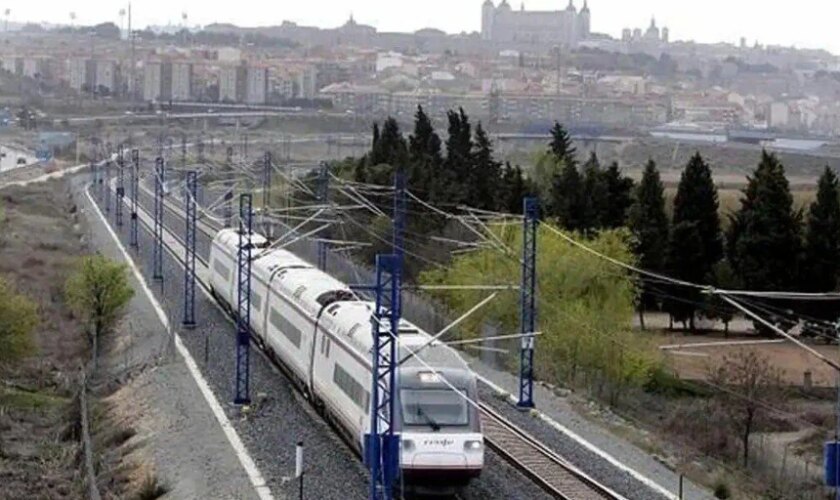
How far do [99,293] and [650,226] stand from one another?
15249mm

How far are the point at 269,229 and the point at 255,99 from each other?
5218 inches

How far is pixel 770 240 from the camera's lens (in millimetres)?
40000

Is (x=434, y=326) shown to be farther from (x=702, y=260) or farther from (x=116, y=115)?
(x=116, y=115)

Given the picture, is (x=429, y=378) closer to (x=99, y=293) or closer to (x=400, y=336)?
(x=400, y=336)

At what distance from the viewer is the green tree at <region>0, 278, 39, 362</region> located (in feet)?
92.6

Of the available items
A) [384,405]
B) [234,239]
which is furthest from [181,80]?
[384,405]

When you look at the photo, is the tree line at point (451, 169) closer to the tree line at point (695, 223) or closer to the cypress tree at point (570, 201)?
the tree line at point (695, 223)

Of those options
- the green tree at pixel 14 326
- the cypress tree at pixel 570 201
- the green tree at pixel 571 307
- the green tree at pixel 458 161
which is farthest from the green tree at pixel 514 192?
the green tree at pixel 14 326

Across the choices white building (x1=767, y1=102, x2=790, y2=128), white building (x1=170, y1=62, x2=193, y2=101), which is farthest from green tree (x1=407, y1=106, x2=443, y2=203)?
white building (x1=767, y1=102, x2=790, y2=128)

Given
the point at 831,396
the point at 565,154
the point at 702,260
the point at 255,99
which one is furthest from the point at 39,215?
the point at 255,99

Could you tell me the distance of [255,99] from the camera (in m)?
172

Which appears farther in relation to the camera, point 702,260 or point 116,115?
point 116,115

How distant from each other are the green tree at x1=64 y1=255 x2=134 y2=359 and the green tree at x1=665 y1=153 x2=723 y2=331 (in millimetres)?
14487

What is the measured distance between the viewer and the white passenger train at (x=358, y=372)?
16.8 metres
